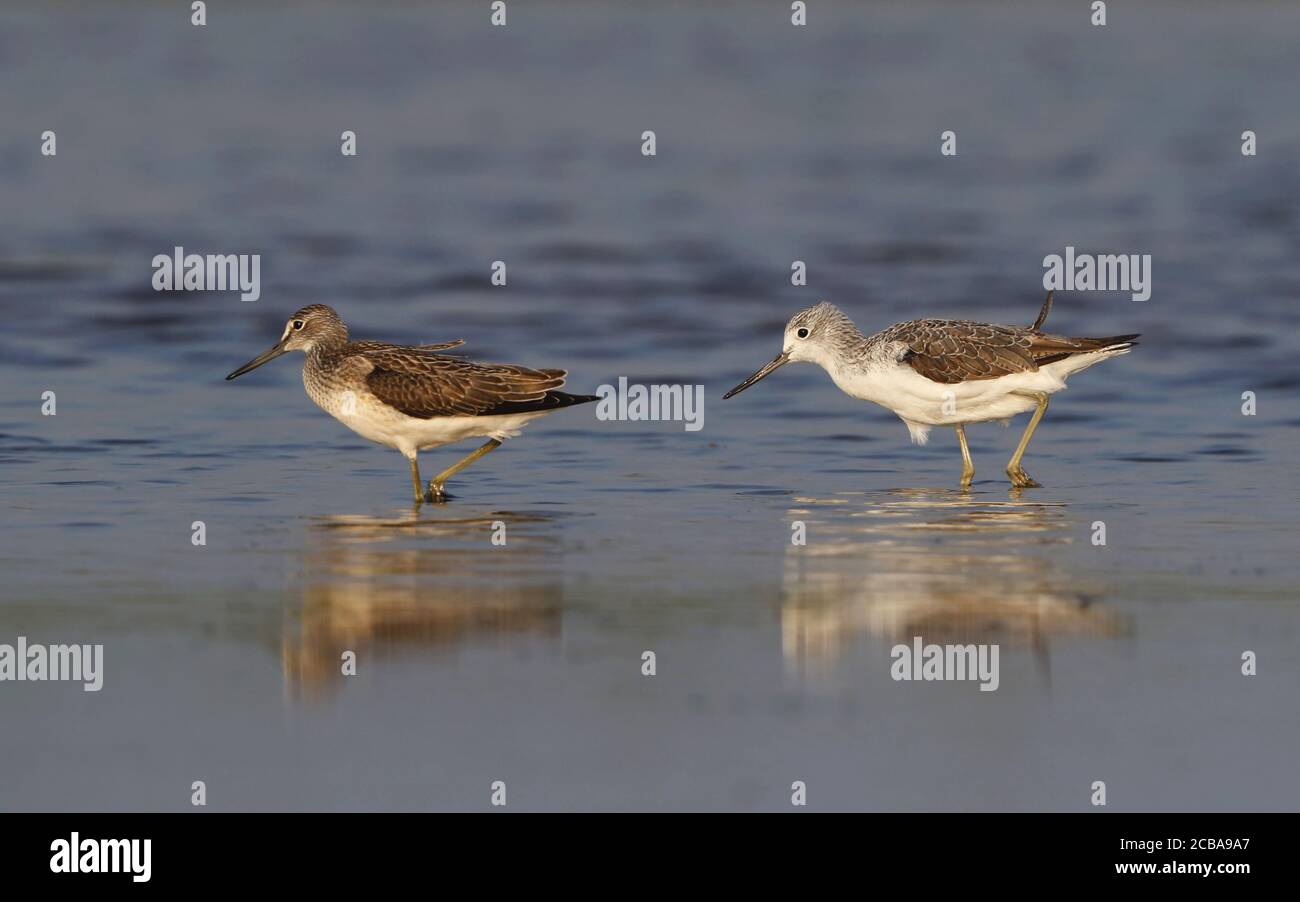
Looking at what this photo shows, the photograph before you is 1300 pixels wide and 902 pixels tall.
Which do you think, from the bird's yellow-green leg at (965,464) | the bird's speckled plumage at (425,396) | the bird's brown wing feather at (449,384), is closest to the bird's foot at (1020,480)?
the bird's yellow-green leg at (965,464)

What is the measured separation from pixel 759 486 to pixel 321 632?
4771 millimetres

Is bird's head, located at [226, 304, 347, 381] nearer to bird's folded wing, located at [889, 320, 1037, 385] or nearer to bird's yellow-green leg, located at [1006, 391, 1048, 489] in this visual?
bird's folded wing, located at [889, 320, 1037, 385]

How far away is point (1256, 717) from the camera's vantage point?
326 inches

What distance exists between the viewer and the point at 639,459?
47.9ft

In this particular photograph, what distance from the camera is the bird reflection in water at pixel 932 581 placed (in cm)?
943

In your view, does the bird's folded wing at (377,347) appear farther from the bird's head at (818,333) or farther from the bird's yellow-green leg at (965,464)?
the bird's yellow-green leg at (965,464)

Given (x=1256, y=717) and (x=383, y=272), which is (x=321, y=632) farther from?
(x=383, y=272)

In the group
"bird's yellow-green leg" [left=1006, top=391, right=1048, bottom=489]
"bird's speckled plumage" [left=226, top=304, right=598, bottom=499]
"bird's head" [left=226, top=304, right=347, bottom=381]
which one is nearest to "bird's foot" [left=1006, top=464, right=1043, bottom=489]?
"bird's yellow-green leg" [left=1006, top=391, right=1048, bottom=489]

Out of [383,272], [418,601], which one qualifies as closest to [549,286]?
[383,272]

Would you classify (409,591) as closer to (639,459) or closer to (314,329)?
(314,329)

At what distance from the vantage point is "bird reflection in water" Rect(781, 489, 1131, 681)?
371 inches

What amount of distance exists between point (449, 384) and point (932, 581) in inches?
164

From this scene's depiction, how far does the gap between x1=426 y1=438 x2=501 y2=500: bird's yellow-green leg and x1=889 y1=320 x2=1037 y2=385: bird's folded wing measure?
9.49 feet

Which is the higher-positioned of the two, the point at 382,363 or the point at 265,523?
the point at 382,363
